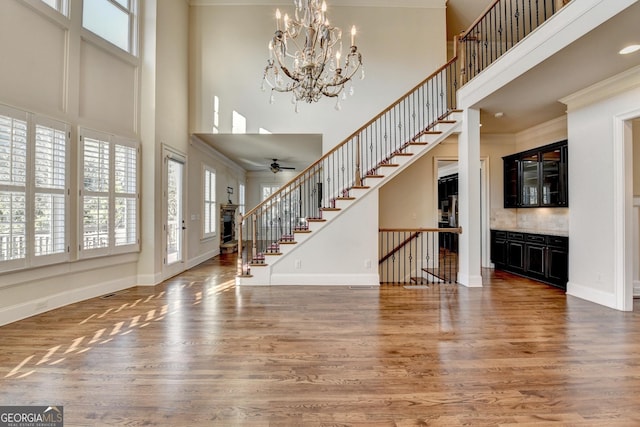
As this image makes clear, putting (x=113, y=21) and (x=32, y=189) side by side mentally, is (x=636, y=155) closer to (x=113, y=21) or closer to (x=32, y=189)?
(x=32, y=189)

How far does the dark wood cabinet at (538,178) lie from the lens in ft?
16.4

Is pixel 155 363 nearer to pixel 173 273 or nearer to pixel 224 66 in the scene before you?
pixel 173 273

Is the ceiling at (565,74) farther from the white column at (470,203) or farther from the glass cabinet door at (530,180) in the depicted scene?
the glass cabinet door at (530,180)

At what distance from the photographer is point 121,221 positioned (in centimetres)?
463

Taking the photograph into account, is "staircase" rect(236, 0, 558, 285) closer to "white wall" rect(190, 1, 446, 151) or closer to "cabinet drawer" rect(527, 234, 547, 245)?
"white wall" rect(190, 1, 446, 151)

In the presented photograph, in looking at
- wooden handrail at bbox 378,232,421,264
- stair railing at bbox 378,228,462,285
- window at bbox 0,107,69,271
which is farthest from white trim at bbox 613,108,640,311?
window at bbox 0,107,69,271

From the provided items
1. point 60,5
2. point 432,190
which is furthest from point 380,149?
point 60,5

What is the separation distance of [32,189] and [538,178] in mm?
7779

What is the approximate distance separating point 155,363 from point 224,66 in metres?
5.74

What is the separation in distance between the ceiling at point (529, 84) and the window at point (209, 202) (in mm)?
735

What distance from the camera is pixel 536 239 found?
527 centimetres

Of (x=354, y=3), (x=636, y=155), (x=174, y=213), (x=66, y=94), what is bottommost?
(x=174, y=213)

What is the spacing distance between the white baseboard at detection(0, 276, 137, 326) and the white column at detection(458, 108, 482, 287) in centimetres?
558

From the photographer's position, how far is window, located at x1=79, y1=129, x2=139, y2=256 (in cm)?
412
